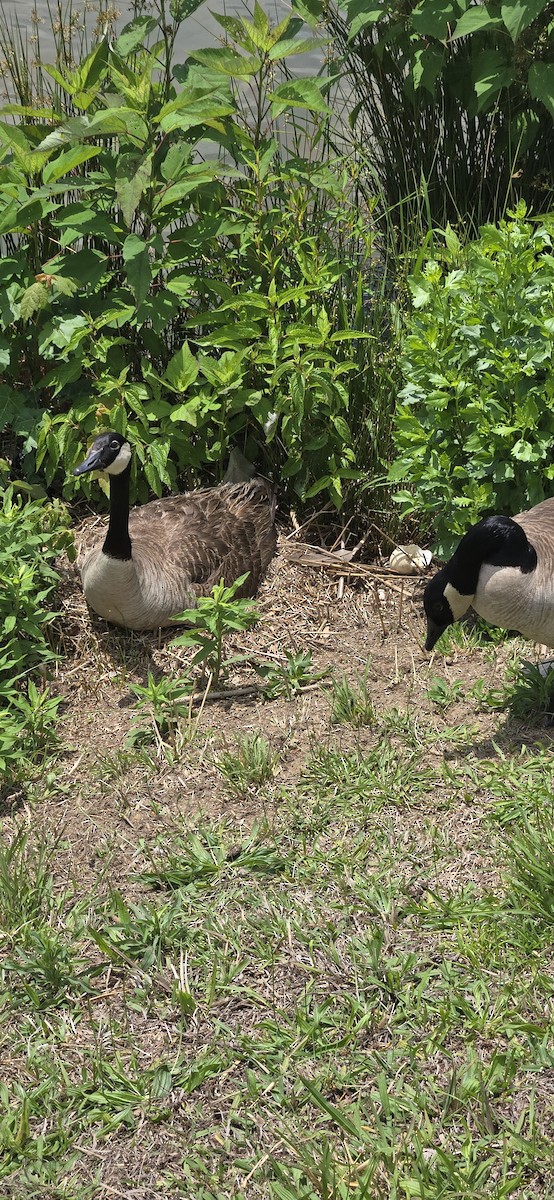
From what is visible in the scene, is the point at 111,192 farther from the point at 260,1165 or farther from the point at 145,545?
the point at 260,1165

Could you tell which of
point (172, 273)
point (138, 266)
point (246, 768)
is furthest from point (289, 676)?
point (172, 273)

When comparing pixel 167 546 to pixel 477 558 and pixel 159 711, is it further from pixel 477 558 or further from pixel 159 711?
pixel 477 558

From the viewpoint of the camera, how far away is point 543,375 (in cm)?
448

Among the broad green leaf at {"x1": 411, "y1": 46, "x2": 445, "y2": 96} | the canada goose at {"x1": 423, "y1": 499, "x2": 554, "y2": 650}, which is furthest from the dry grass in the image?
the broad green leaf at {"x1": 411, "y1": 46, "x2": 445, "y2": 96}

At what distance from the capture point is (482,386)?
4.48 meters

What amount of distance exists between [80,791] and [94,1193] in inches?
58.1

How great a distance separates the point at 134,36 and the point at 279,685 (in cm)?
284

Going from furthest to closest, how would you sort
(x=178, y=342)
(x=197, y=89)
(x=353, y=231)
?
(x=178, y=342) → (x=353, y=231) → (x=197, y=89)

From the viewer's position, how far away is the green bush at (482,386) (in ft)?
14.2

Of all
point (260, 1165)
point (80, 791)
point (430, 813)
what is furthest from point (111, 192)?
point (260, 1165)

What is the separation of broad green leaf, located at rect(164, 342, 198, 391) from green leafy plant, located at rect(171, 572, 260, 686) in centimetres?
103

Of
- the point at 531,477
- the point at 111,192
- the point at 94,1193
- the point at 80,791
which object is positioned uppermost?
the point at 111,192

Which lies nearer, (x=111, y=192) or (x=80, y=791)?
(x=80, y=791)

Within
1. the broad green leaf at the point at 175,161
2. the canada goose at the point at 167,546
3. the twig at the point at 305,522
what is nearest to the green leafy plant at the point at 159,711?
the canada goose at the point at 167,546
